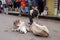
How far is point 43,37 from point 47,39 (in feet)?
1.29

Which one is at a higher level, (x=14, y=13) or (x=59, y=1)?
(x=59, y=1)

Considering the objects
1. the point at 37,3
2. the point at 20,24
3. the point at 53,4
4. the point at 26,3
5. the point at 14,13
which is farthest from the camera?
the point at 14,13

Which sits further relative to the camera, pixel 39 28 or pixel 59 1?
pixel 59 1

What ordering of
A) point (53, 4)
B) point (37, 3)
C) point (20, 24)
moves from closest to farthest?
point (20, 24), point (53, 4), point (37, 3)

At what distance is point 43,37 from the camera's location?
9.41 m

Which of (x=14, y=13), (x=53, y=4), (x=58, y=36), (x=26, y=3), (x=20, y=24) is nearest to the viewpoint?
(x=58, y=36)

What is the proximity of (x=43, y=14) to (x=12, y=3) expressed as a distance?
5614 mm

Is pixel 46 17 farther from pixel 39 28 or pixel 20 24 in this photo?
pixel 39 28

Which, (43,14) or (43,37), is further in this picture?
(43,14)

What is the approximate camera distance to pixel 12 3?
869 inches

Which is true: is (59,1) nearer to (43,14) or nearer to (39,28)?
(43,14)

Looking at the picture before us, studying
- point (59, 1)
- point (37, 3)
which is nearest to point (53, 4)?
point (59, 1)

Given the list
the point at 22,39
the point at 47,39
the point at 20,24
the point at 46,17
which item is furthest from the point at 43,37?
the point at 46,17

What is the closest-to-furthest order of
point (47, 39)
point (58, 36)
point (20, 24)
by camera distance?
point (47, 39) < point (58, 36) < point (20, 24)
